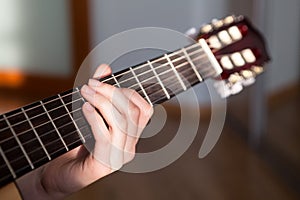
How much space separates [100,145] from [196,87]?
3.94ft

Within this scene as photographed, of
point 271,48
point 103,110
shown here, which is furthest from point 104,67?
point 271,48

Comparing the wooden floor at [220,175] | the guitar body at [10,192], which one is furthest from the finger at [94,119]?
the wooden floor at [220,175]

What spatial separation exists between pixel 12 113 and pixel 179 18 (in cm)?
151

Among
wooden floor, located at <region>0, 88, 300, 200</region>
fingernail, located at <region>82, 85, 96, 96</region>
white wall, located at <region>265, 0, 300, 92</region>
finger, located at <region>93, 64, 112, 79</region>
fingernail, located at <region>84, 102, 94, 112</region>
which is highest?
finger, located at <region>93, 64, 112, 79</region>

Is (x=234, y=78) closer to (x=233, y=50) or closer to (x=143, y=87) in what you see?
(x=233, y=50)

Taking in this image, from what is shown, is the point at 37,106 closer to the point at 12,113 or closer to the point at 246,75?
the point at 12,113

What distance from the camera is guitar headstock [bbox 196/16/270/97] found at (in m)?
0.87

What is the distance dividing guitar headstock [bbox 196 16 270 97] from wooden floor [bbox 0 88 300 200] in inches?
30.1

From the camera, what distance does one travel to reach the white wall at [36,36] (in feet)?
8.07

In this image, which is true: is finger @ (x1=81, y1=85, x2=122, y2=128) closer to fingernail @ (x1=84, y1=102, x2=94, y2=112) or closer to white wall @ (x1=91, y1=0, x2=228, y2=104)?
fingernail @ (x1=84, y1=102, x2=94, y2=112)

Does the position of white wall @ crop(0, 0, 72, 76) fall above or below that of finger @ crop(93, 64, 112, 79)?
above

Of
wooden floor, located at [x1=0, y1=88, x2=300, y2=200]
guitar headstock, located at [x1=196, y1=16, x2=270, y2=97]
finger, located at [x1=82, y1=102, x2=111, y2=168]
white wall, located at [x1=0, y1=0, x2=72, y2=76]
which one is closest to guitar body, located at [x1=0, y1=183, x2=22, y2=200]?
finger, located at [x1=82, y1=102, x2=111, y2=168]

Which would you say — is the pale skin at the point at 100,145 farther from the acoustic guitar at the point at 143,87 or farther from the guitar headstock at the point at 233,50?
the guitar headstock at the point at 233,50

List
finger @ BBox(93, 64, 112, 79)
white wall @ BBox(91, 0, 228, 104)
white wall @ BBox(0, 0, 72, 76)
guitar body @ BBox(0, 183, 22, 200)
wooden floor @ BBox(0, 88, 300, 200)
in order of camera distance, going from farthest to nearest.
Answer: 1. white wall @ BBox(0, 0, 72, 76)
2. white wall @ BBox(91, 0, 228, 104)
3. wooden floor @ BBox(0, 88, 300, 200)
4. finger @ BBox(93, 64, 112, 79)
5. guitar body @ BBox(0, 183, 22, 200)
